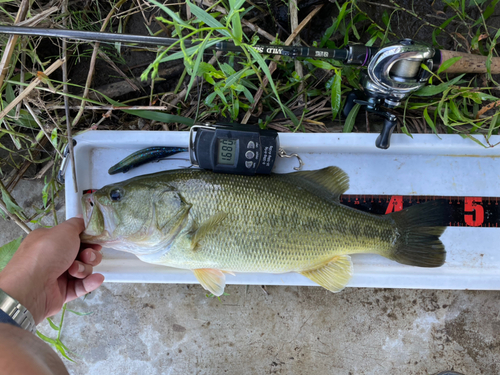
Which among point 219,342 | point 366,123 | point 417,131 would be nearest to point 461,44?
point 417,131

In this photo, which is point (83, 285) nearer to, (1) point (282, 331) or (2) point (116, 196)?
(2) point (116, 196)

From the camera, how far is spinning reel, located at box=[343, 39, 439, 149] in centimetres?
154

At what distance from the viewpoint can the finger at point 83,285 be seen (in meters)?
1.82

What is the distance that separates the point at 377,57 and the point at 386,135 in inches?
17.5

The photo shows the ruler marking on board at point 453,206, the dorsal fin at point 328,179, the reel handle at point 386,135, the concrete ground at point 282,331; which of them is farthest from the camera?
the concrete ground at point 282,331

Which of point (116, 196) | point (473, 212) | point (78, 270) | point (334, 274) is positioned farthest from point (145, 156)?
point (473, 212)

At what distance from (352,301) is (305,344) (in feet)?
1.46

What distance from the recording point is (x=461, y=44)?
6.88 feet

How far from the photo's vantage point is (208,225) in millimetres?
1687

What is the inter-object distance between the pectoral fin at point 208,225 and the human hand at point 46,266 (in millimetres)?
582

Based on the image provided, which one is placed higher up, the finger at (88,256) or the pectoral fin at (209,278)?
the finger at (88,256)

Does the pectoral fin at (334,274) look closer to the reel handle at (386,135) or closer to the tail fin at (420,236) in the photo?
the tail fin at (420,236)

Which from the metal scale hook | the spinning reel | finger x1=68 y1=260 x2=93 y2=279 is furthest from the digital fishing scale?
finger x1=68 y1=260 x2=93 y2=279

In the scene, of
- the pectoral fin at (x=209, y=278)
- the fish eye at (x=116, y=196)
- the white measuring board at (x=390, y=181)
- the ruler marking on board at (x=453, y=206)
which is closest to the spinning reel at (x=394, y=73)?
the white measuring board at (x=390, y=181)
